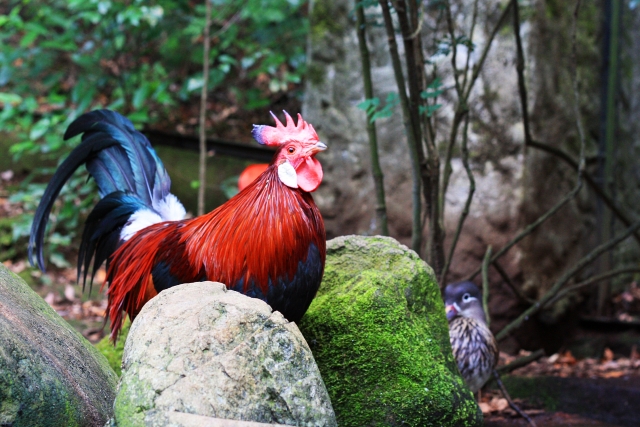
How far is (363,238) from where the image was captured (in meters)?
3.27

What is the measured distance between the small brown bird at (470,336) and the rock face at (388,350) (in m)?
1.04

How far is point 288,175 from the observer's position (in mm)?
2691

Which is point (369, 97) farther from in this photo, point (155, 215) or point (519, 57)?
point (155, 215)

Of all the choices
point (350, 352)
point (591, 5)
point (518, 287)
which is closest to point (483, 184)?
point (518, 287)

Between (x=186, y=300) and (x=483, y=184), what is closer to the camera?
(x=186, y=300)

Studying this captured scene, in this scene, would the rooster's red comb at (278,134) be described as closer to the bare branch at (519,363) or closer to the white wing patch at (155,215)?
the white wing patch at (155,215)

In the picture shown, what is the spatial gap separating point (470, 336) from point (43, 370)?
282 cm

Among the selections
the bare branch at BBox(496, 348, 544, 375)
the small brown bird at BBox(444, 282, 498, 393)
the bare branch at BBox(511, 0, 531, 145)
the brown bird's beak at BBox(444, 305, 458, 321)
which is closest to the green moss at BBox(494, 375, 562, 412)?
the bare branch at BBox(496, 348, 544, 375)

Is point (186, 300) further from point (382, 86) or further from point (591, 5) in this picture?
point (591, 5)

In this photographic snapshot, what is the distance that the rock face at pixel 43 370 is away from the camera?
5.80 ft

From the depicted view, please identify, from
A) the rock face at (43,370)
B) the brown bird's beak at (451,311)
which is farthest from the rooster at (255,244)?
the brown bird's beak at (451,311)

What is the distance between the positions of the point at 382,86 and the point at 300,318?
359 cm

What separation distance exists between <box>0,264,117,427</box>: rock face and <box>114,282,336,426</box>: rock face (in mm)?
270

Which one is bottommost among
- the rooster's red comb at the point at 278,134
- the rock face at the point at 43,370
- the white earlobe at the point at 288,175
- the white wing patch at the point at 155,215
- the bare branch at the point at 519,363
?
the bare branch at the point at 519,363
